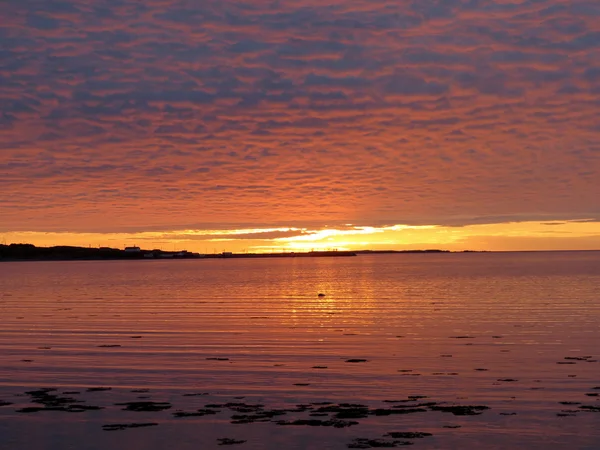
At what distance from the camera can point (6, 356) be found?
28.0 m

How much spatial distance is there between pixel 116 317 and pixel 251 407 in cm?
2930

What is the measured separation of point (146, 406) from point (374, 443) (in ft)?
21.8

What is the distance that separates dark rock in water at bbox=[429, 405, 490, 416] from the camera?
17.3m

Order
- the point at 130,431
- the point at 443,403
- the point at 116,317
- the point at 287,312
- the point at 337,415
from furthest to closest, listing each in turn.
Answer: the point at 287,312 < the point at 116,317 < the point at 443,403 < the point at 337,415 < the point at 130,431

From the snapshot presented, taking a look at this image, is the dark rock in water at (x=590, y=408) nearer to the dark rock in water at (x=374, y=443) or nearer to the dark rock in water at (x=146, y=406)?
the dark rock in water at (x=374, y=443)

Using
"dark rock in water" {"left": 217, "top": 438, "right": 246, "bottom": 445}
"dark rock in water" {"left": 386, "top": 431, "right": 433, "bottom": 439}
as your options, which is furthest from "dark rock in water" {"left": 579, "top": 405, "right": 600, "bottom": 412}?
"dark rock in water" {"left": 217, "top": 438, "right": 246, "bottom": 445}

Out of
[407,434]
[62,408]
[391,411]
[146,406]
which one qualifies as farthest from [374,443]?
[62,408]

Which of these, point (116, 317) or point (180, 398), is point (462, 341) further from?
point (116, 317)

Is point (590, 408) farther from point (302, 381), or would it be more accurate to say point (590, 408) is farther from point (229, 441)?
point (229, 441)

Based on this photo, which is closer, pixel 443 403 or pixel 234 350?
pixel 443 403

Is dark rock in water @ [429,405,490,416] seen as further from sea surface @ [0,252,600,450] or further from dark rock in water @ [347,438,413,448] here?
dark rock in water @ [347,438,413,448]

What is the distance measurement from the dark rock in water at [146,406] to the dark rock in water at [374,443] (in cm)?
568

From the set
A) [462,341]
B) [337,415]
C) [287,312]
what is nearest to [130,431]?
[337,415]

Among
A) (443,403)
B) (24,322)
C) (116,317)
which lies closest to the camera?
(443,403)
